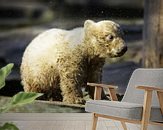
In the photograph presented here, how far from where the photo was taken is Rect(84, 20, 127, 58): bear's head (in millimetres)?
4703

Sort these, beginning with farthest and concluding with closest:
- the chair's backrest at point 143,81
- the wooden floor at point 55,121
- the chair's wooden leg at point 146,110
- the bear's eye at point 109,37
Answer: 1. the bear's eye at point 109,37
2. the wooden floor at point 55,121
3. the chair's backrest at point 143,81
4. the chair's wooden leg at point 146,110

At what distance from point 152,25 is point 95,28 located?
72 cm

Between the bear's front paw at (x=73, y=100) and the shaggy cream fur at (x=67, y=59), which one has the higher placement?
the shaggy cream fur at (x=67, y=59)

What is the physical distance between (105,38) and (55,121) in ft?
3.87

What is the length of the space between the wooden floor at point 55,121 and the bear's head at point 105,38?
0.82 m

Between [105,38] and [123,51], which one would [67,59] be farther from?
[123,51]

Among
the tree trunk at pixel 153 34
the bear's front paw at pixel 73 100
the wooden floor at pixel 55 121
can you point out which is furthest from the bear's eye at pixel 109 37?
the wooden floor at pixel 55 121

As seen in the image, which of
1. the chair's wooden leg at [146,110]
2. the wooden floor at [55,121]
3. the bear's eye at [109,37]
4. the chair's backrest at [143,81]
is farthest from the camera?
the bear's eye at [109,37]

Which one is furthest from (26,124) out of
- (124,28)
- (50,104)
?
(124,28)

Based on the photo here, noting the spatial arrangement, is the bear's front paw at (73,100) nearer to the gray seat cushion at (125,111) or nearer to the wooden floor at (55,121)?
the wooden floor at (55,121)

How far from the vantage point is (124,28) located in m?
4.84

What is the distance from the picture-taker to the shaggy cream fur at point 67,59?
475cm

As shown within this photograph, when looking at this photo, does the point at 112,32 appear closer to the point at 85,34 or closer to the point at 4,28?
the point at 85,34

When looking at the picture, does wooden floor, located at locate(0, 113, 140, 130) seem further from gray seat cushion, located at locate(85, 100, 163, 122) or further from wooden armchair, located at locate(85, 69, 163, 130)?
gray seat cushion, located at locate(85, 100, 163, 122)
